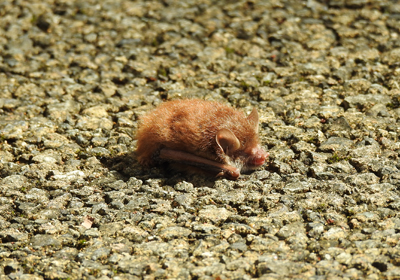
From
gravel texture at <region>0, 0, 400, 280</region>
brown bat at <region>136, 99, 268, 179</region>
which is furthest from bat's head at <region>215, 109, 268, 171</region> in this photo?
gravel texture at <region>0, 0, 400, 280</region>

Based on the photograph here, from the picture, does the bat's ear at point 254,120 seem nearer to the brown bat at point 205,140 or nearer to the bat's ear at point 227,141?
the brown bat at point 205,140

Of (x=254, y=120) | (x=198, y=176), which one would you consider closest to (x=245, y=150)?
(x=254, y=120)

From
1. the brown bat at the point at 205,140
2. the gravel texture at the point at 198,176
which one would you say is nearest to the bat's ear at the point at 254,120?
the brown bat at the point at 205,140

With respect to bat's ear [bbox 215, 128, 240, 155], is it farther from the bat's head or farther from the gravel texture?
the gravel texture

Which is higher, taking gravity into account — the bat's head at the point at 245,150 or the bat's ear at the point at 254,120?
the bat's ear at the point at 254,120

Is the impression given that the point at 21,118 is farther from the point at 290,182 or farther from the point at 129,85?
the point at 290,182

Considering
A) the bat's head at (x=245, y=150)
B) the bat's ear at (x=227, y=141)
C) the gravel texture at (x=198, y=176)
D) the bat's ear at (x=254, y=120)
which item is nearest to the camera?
the gravel texture at (x=198, y=176)

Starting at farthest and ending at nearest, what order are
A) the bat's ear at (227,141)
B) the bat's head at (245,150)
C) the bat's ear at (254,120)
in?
the bat's ear at (254,120)
the bat's head at (245,150)
the bat's ear at (227,141)
